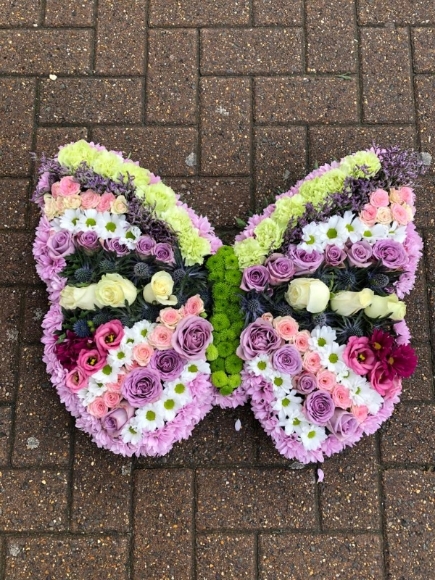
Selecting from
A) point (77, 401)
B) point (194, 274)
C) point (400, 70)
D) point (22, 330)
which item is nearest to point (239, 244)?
point (194, 274)

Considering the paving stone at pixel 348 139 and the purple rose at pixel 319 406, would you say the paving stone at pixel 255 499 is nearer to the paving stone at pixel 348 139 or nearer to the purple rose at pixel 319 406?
the purple rose at pixel 319 406

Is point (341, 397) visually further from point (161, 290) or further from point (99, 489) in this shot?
point (99, 489)

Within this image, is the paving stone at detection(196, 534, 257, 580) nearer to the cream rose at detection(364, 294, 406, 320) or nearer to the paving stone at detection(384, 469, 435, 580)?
the paving stone at detection(384, 469, 435, 580)

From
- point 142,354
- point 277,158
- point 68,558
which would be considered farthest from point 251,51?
point 68,558

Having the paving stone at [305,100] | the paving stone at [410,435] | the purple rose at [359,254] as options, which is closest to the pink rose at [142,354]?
the purple rose at [359,254]

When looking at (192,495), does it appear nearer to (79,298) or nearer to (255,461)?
(255,461)
